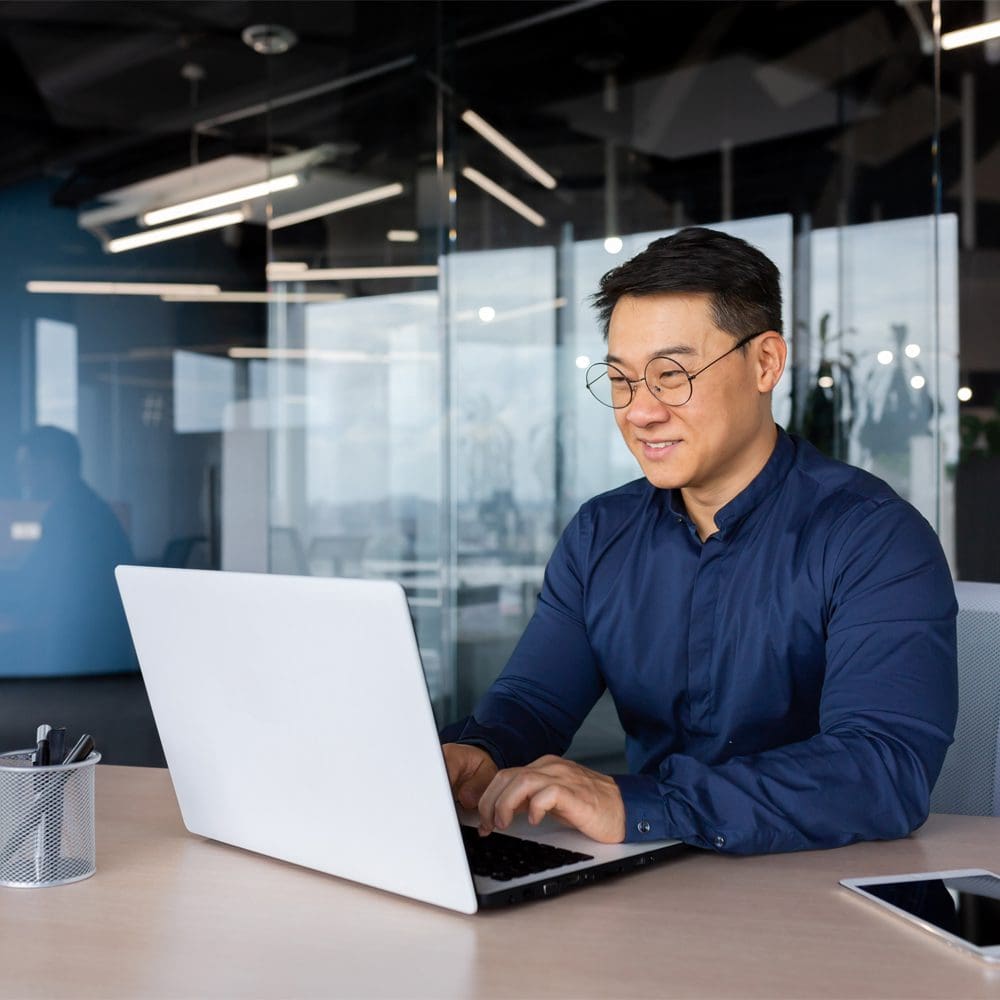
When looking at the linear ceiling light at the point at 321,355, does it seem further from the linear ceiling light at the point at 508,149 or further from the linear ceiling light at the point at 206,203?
the linear ceiling light at the point at 508,149

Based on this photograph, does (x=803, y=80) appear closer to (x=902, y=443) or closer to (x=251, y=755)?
(x=902, y=443)

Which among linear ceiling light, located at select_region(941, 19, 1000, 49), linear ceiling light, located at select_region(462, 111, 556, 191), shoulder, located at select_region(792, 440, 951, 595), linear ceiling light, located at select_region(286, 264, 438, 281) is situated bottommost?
shoulder, located at select_region(792, 440, 951, 595)

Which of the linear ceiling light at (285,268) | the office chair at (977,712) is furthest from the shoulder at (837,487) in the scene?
the linear ceiling light at (285,268)

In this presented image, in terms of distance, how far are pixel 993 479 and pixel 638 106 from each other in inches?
112

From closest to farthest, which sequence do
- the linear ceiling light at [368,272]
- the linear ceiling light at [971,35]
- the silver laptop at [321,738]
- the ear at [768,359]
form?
the silver laptop at [321,738]
the ear at [768,359]
the linear ceiling light at [971,35]
the linear ceiling light at [368,272]

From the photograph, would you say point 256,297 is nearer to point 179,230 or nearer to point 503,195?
point 179,230

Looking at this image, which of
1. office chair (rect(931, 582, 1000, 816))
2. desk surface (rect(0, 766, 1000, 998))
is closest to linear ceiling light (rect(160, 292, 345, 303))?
office chair (rect(931, 582, 1000, 816))

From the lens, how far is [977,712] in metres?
1.73

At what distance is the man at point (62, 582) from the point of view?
15.5 ft

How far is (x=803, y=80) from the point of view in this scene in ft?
14.8

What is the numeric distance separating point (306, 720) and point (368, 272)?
3.72m

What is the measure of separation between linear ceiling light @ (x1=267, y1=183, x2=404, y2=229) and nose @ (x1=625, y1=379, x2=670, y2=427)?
124 inches

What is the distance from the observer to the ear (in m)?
1.76

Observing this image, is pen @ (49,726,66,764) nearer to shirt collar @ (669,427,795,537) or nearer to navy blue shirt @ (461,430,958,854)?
navy blue shirt @ (461,430,958,854)
